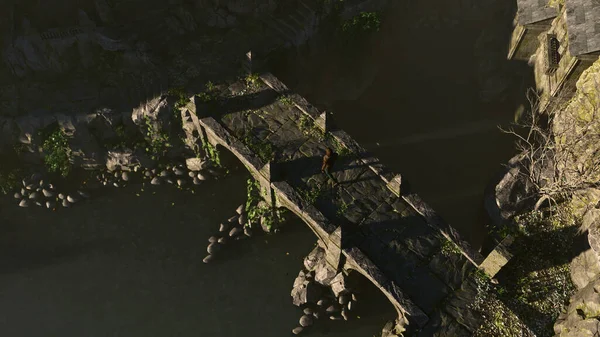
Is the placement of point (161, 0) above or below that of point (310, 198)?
above

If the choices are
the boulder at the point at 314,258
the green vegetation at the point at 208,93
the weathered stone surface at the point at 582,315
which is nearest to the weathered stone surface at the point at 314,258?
the boulder at the point at 314,258

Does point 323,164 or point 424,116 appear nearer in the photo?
point 323,164

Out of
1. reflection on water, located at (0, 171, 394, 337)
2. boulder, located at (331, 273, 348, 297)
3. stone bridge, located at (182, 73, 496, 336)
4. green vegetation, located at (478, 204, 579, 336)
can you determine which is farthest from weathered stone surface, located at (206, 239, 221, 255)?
green vegetation, located at (478, 204, 579, 336)

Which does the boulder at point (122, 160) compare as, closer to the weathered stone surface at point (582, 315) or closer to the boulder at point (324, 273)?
the boulder at point (324, 273)

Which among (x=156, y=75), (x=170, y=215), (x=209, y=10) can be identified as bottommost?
(x=170, y=215)

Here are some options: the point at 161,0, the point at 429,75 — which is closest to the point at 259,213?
the point at 161,0

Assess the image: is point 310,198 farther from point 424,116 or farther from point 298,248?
point 424,116

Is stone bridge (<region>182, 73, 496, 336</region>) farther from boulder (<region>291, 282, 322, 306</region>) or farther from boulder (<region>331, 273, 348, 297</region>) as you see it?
boulder (<region>291, 282, 322, 306</region>)
